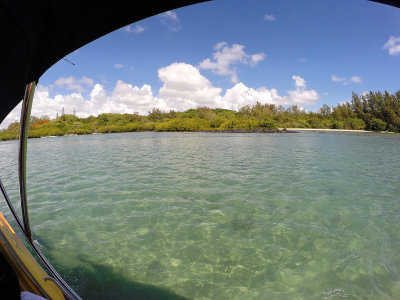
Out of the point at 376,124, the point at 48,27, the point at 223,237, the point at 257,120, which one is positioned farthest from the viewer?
the point at 257,120

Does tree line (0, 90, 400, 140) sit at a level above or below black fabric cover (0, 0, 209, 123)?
above

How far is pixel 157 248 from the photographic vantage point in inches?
140

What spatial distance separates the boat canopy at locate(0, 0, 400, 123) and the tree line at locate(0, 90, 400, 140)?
5056 cm

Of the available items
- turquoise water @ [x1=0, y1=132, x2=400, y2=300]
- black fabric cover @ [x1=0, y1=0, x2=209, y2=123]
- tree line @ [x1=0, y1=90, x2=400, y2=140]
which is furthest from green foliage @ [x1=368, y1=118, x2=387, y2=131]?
black fabric cover @ [x1=0, y1=0, x2=209, y2=123]

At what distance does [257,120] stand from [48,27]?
58994 millimetres

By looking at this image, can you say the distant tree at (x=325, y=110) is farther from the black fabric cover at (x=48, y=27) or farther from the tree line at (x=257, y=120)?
the black fabric cover at (x=48, y=27)

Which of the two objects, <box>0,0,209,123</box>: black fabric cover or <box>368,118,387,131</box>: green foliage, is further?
<box>368,118,387,131</box>: green foliage

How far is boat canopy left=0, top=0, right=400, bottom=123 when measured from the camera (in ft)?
3.79

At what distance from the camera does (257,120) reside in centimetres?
5756

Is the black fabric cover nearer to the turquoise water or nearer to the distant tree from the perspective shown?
the turquoise water

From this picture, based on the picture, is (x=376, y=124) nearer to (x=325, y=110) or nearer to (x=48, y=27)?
(x=325, y=110)

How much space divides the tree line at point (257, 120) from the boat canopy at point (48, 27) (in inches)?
1991

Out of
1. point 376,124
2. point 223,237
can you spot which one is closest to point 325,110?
point 376,124

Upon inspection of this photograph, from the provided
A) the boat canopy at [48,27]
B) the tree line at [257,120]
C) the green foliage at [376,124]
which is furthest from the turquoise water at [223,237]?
the green foliage at [376,124]
